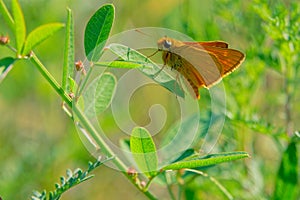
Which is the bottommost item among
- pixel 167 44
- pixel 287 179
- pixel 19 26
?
pixel 287 179

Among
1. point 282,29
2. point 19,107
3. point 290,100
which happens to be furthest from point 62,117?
point 282,29

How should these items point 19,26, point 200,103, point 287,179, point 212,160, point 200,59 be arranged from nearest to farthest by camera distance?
1. point 19,26
2. point 212,160
3. point 200,59
4. point 287,179
5. point 200,103

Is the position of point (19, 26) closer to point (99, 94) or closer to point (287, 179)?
point (99, 94)

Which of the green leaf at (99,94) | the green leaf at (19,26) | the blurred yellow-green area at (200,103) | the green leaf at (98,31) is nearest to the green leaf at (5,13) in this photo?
the green leaf at (19,26)

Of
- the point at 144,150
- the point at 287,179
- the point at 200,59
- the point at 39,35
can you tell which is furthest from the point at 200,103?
the point at 39,35

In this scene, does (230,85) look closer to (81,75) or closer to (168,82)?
(168,82)
